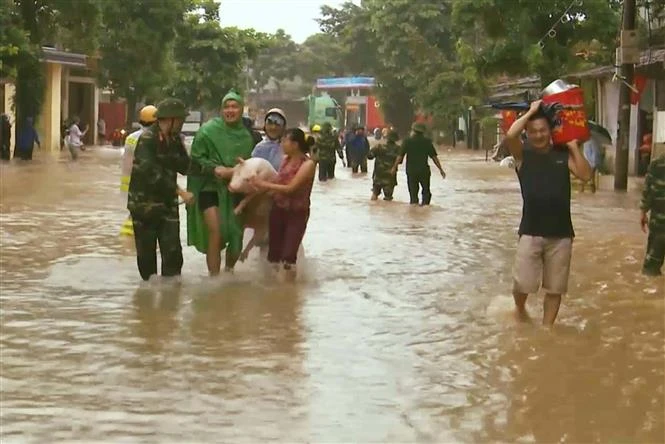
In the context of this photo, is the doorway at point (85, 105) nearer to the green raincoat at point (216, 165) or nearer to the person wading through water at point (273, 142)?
the person wading through water at point (273, 142)

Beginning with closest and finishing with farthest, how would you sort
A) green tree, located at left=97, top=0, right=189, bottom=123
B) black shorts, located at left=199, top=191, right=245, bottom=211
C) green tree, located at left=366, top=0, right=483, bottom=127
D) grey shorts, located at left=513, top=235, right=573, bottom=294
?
grey shorts, located at left=513, top=235, right=573, bottom=294 → black shorts, located at left=199, top=191, right=245, bottom=211 → green tree, located at left=97, top=0, right=189, bottom=123 → green tree, located at left=366, top=0, right=483, bottom=127

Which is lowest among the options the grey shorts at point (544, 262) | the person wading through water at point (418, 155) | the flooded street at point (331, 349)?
A: the flooded street at point (331, 349)

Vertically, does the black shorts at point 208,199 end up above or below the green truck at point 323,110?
below

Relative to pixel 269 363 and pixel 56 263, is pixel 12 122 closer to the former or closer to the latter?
pixel 56 263

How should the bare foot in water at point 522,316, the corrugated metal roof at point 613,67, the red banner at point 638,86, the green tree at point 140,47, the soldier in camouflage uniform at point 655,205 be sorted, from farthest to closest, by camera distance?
the green tree at point 140,47
the red banner at point 638,86
the corrugated metal roof at point 613,67
the soldier in camouflage uniform at point 655,205
the bare foot in water at point 522,316

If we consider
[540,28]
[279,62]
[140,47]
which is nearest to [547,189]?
[540,28]

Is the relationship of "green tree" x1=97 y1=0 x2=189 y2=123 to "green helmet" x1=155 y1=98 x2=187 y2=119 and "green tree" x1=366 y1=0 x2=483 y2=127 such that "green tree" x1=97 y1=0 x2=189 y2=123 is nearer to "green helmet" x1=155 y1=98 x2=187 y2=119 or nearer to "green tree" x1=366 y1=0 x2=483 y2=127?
"green tree" x1=366 y1=0 x2=483 y2=127

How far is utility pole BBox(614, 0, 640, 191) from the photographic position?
73.1ft

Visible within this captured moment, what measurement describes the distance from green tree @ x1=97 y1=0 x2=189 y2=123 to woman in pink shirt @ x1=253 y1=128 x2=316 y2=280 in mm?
35410

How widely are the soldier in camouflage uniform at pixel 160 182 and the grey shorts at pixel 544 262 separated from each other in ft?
9.38

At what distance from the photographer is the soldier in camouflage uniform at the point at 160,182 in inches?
379

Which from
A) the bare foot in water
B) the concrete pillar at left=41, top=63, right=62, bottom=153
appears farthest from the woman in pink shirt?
the concrete pillar at left=41, top=63, right=62, bottom=153

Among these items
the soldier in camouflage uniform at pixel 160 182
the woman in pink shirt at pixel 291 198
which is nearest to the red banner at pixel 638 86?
the woman in pink shirt at pixel 291 198

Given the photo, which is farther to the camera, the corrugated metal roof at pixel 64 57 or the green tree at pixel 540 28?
the corrugated metal roof at pixel 64 57
